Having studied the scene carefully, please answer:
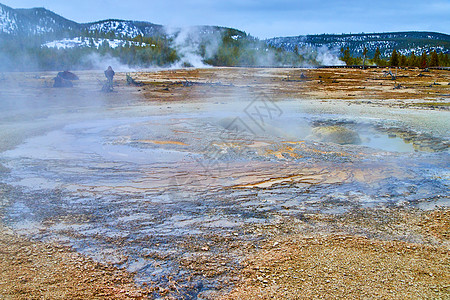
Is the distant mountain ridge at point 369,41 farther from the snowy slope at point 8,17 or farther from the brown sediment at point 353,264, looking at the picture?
the brown sediment at point 353,264

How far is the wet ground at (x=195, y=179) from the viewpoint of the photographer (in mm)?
3436

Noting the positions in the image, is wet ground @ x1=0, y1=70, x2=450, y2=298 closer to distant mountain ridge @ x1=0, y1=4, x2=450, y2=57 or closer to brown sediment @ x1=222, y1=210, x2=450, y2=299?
brown sediment @ x1=222, y1=210, x2=450, y2=299

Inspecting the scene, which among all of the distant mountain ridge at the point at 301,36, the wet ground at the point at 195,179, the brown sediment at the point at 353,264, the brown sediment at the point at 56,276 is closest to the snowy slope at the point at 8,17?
the distant mountain ridge at the point at 301,36

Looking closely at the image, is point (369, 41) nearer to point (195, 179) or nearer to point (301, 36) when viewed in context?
point (301, 36)

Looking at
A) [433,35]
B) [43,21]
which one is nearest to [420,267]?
[433,35]

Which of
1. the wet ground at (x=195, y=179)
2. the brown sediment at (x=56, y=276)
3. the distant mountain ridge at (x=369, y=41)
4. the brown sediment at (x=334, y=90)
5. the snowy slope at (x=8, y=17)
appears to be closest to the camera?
the brown sediment at (x=56, y=276)

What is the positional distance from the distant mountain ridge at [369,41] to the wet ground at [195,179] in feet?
457

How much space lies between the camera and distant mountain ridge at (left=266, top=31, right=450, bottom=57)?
140062mm

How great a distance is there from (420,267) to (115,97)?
1448 centimetres

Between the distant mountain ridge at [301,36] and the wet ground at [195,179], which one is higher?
the distant mountain ridge at [301,36]

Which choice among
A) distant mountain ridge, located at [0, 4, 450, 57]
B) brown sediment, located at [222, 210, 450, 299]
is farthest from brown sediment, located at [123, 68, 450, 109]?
distant mountain ridge, located at [0, 4, 450, 57]

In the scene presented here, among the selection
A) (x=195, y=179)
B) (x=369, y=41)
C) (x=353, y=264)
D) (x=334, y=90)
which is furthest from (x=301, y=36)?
(x=353, y=264)

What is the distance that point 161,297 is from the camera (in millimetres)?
2699

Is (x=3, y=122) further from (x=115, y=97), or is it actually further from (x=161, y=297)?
(x=161, y=297)
